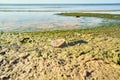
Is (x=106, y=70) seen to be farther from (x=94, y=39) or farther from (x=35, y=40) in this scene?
(x=35, y=40)

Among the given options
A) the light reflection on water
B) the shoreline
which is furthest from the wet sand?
the light reflection on water

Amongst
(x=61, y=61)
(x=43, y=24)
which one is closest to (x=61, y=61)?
(x=61, y=61)

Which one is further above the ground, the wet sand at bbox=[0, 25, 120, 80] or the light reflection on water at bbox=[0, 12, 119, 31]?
the wet sand at bbox=[0, 25, 120, 80]

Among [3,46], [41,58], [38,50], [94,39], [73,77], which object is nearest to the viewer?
[73,77]

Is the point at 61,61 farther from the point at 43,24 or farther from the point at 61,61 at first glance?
the point at 43,24

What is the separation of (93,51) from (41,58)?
2240 mm

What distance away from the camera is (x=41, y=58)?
32.3 ft

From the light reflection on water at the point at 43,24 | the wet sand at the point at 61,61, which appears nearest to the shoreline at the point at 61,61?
the wet sand at the point at 61,61

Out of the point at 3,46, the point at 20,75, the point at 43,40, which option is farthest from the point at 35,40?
the point at 20,75

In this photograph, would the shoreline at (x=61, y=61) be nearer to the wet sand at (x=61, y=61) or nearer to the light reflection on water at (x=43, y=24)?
the wet sand at (x=61, y=61)

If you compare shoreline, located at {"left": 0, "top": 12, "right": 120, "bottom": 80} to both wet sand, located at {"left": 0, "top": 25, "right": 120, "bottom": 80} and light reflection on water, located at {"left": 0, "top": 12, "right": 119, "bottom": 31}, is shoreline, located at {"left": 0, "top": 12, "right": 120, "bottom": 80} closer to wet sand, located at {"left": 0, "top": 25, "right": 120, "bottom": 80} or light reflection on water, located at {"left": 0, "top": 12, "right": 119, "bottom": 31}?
wet sand, located at {"left": 0, "top": 25, "right": 120, "bottom": 80}

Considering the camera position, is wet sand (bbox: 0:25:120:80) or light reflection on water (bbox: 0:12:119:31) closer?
wet sand (bbox: 0:25:120:80)

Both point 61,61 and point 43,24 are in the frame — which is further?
point 43,24

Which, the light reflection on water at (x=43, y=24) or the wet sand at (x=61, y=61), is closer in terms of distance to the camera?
the wet sand at (x=61, y=61)
